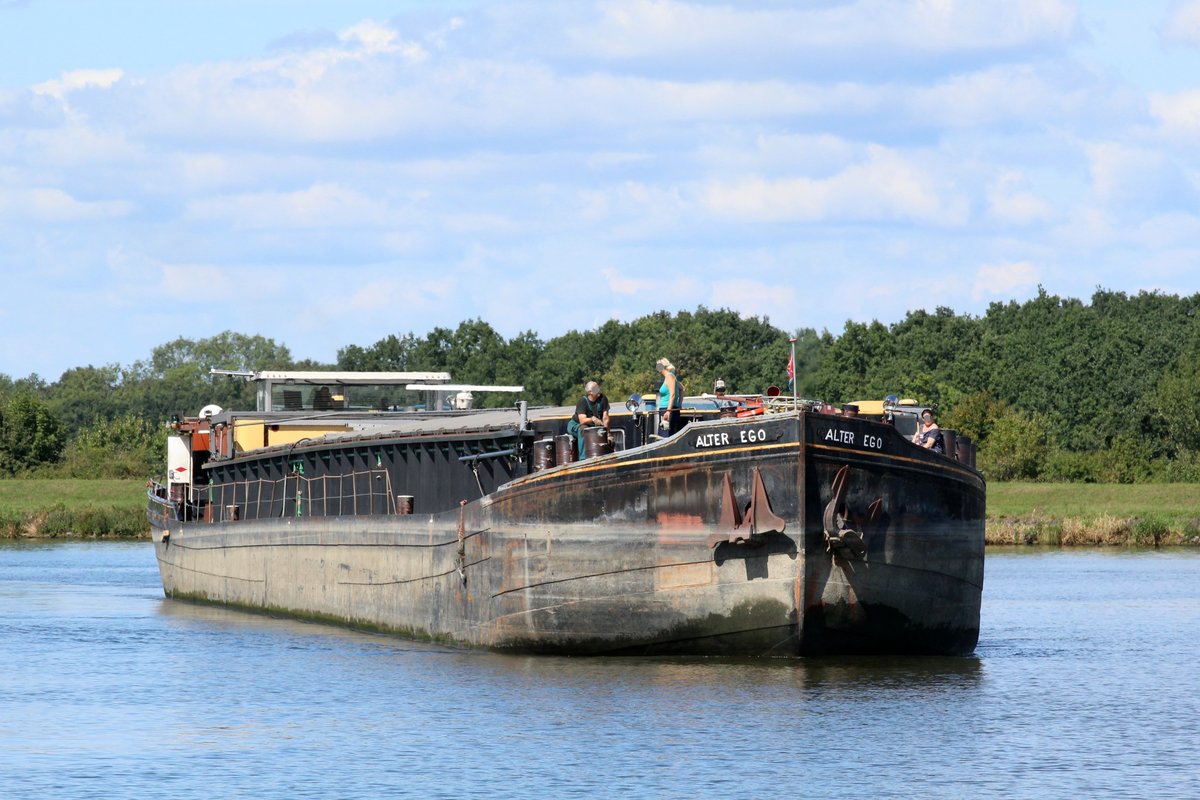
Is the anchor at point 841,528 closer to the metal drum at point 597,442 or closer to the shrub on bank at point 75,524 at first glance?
the metal drum at point 597,442

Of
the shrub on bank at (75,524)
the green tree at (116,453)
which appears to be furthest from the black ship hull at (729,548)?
the green tree at (116,453)

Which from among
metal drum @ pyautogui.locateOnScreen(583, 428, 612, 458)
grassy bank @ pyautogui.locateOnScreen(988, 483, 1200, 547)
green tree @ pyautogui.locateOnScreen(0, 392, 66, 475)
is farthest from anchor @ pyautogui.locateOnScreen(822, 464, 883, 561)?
green tree @ pyautogui.locateOnScreen(0, 392, 66, 475)

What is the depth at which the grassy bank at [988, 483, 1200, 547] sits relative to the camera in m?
60.3

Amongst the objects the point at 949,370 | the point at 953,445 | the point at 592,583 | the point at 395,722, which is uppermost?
the point at 949,370

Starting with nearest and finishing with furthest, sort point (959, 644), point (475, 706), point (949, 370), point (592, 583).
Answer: point (475, 706) → point (592, 583) → point (959, 644) → point (949, 370)

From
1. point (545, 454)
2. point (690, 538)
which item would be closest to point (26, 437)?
point (545, 454)

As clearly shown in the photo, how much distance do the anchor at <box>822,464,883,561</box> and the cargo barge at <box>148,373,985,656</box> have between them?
0.03m

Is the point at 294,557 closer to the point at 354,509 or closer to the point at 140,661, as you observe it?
the point at 354,509

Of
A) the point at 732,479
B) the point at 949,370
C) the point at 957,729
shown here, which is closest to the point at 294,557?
the point at 732,479

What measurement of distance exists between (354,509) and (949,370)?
230 feet

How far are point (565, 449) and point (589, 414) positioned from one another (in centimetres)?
61

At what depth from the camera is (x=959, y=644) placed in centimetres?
2608

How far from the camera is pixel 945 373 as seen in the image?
324 ft

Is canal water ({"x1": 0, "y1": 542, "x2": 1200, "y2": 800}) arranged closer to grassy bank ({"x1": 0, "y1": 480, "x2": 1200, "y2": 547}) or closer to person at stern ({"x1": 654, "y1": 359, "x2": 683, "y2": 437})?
person at stern ({"x1": 654, "y1": 359, "x2": 683, "y2": 437})
